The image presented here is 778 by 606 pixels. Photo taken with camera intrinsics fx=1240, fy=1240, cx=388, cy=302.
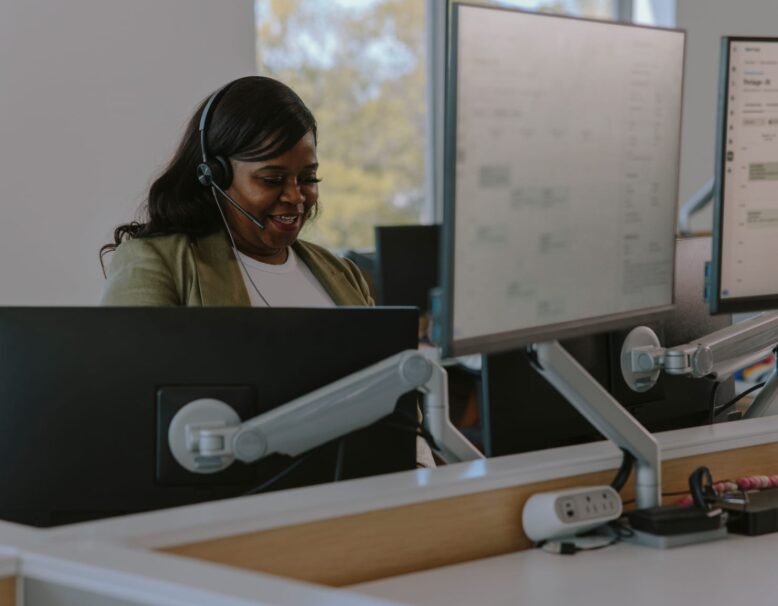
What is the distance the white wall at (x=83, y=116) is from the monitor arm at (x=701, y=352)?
81.1 inches

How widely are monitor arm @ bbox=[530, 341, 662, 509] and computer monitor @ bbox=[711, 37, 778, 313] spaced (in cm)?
26

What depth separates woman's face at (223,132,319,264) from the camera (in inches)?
82.4

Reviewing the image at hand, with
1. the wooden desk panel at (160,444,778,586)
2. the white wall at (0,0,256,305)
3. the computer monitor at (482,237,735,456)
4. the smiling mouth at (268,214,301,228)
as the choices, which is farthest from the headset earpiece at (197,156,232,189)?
the white wall at (0,0,256,305)

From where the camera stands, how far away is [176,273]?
1973 millimetres

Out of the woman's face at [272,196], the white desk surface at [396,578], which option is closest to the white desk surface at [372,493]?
the white desk surface at [396,578]

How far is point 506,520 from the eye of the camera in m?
1.35

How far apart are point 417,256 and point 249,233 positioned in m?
1.80

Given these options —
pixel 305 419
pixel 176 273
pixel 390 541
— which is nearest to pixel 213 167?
pixel 176 273

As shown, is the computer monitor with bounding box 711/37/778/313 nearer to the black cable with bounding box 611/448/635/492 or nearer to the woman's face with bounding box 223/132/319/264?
the black cable with bounding box 611/448/635/492

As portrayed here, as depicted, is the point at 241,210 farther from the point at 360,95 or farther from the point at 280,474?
the point at 360,95

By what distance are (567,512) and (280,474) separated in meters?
0.32

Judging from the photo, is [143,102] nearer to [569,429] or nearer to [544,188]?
[569,429]

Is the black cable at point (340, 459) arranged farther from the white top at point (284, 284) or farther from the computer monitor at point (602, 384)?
the white top at point (284, 284)

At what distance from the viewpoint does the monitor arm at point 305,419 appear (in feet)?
4.19
